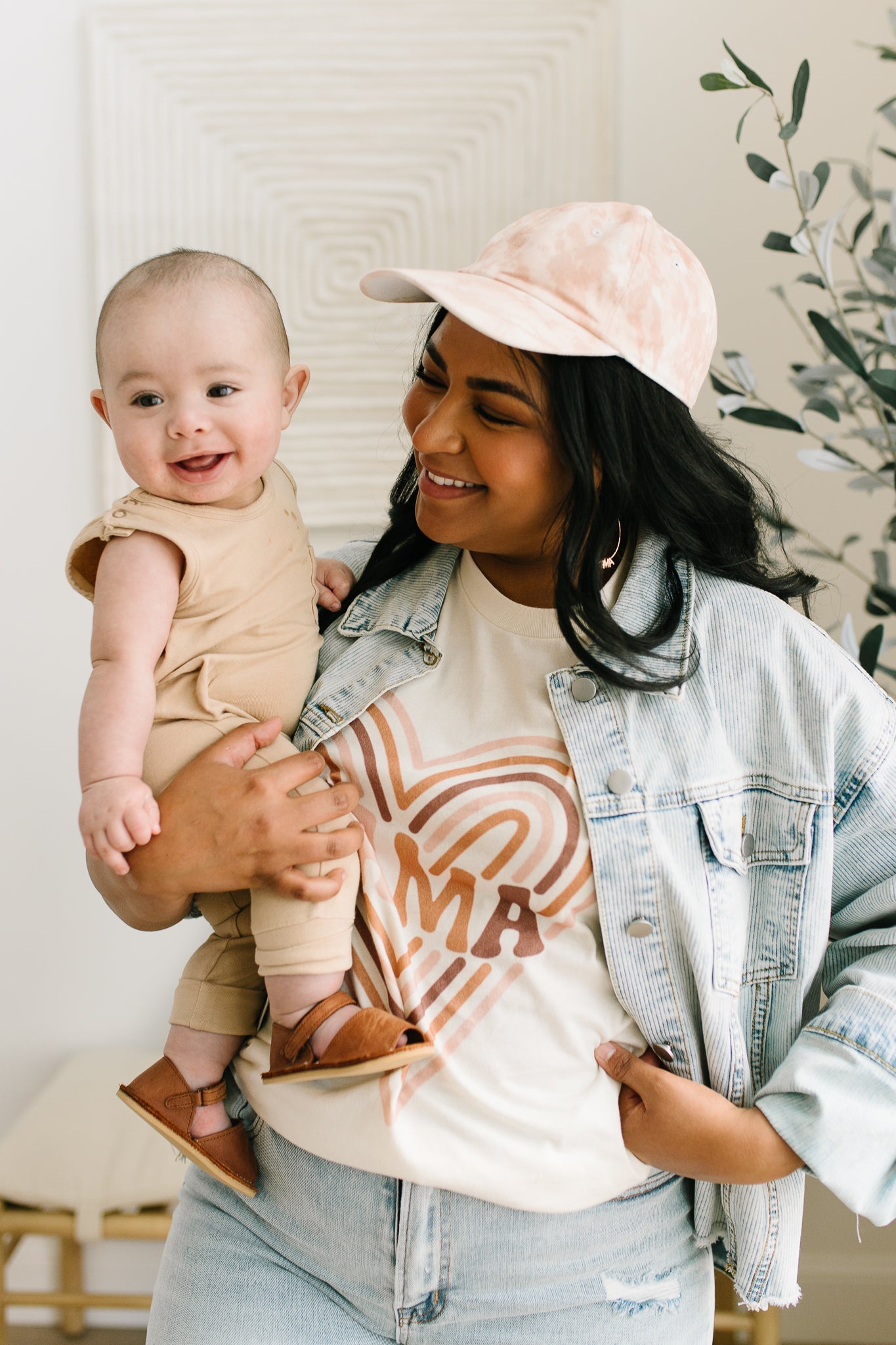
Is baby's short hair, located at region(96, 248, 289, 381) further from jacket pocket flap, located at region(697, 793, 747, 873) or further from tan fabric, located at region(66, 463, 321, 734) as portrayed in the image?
jacket pocket flap, located at region(697, 793, 747, 873)

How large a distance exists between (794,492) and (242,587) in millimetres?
1419

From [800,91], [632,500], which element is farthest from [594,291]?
[800,91]

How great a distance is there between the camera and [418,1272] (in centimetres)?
100

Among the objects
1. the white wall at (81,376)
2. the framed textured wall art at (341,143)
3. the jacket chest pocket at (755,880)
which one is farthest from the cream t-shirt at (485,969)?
the white wall at (81,376)

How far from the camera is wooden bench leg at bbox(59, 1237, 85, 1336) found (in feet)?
7.91

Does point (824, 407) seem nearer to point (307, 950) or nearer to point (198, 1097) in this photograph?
point (307, 950)

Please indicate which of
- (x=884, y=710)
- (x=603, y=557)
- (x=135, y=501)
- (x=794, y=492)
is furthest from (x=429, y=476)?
(x=794, y=492)

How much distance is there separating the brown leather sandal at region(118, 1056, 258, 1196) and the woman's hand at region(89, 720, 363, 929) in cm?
18

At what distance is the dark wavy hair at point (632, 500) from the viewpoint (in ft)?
3.35

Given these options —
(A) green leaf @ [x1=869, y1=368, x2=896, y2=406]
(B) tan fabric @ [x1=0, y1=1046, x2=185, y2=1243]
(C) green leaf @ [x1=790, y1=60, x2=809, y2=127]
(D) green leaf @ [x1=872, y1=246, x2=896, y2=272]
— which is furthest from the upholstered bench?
(C) green leaf @ [x1=790, y1=60, x2=809, y2=127]

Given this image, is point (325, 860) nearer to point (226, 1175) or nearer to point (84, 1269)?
point (226, 1175)

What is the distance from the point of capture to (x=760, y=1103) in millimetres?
1024

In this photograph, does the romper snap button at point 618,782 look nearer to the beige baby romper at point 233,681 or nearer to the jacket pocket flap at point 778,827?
the jacket pocket flap at point 778,827

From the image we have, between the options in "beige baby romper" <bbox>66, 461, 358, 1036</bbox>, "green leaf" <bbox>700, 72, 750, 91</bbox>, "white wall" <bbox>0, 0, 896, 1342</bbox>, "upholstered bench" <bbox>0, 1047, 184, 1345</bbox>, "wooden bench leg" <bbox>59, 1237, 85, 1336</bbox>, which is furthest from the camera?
"wooden bench leg" <bbox>59, 1237, 85, 1336</bbox>
